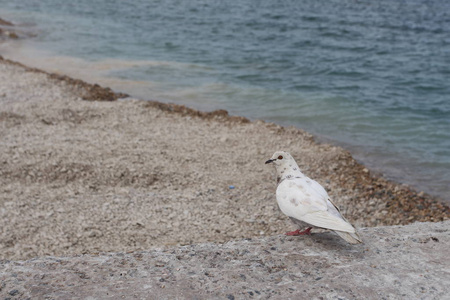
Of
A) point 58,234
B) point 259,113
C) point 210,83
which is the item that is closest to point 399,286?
point 58,234

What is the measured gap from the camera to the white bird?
601 centimetres

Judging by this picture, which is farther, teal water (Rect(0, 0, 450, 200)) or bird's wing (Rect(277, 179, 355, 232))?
teal water (Rect(0, 0, 450, 200))

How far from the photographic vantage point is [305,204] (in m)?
6.35

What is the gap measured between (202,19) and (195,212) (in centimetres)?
2884

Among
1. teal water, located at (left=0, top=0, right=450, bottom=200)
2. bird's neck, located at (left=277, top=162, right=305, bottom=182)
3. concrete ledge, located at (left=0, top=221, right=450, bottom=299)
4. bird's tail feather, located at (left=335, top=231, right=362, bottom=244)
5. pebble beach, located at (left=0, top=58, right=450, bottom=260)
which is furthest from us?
teal water, located at (left=0, top=0, right=450, bottom=200)

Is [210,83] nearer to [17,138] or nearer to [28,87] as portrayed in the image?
[28,87]

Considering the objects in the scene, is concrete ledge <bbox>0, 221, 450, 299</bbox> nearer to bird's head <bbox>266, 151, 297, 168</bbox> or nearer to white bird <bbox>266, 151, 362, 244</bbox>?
white bird <bbox>266, 151, 362, 244</bbox>

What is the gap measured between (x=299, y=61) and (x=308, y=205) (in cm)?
2073

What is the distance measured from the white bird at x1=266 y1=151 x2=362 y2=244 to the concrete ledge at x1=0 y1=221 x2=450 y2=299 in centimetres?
43

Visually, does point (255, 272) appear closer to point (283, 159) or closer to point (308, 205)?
point (308, 205)

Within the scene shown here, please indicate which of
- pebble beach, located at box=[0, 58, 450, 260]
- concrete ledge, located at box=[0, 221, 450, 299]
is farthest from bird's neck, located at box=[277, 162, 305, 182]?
pebble beach, located at box=[0, 58, 450, 260]

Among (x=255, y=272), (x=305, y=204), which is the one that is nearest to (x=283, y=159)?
(x=305, y=204)

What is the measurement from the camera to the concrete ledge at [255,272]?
5.60 metres

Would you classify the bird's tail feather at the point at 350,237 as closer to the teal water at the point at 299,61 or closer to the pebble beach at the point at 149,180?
the pebble beach at the point at 149,180
